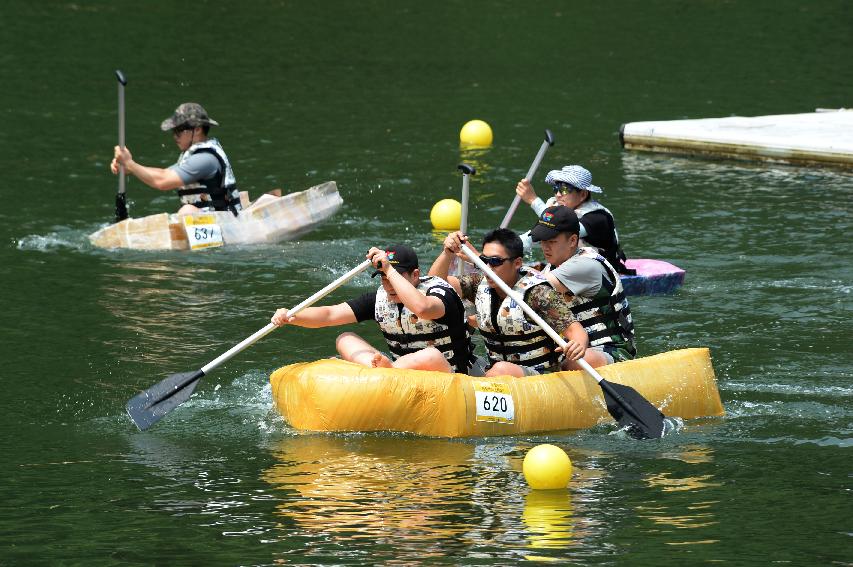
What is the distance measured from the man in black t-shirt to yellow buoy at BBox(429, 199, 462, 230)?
5.20 meters

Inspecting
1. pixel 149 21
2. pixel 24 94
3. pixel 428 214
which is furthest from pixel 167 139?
pixel 149 21

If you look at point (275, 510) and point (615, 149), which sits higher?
point (615, 149)

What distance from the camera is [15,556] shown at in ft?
24.7

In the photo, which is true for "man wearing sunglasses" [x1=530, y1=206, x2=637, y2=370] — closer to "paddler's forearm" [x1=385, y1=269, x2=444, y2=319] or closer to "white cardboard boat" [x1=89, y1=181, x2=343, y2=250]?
"paddler's forearm" [x1=385, y1=269, x2=444, y2=319]

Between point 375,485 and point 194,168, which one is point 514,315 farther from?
point 194,168

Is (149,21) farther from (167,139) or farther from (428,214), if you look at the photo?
(428,214)

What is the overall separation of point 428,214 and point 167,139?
15.1ft

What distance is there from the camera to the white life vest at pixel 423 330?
9.71 metres

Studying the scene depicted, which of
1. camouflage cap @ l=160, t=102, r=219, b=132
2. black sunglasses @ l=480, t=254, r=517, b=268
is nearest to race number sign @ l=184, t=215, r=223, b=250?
camouflage cap @ l=160, t=102, r=219, b=132

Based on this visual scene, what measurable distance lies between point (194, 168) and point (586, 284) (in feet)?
18.4

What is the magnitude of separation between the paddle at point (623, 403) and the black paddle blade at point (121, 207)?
6186 millimetres

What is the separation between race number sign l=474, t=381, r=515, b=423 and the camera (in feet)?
30.7

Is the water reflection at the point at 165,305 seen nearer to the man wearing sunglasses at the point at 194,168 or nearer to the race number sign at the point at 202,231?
the race number sign at the point at 202,231

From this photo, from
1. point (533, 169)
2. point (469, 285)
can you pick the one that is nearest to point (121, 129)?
point (533, 169)
